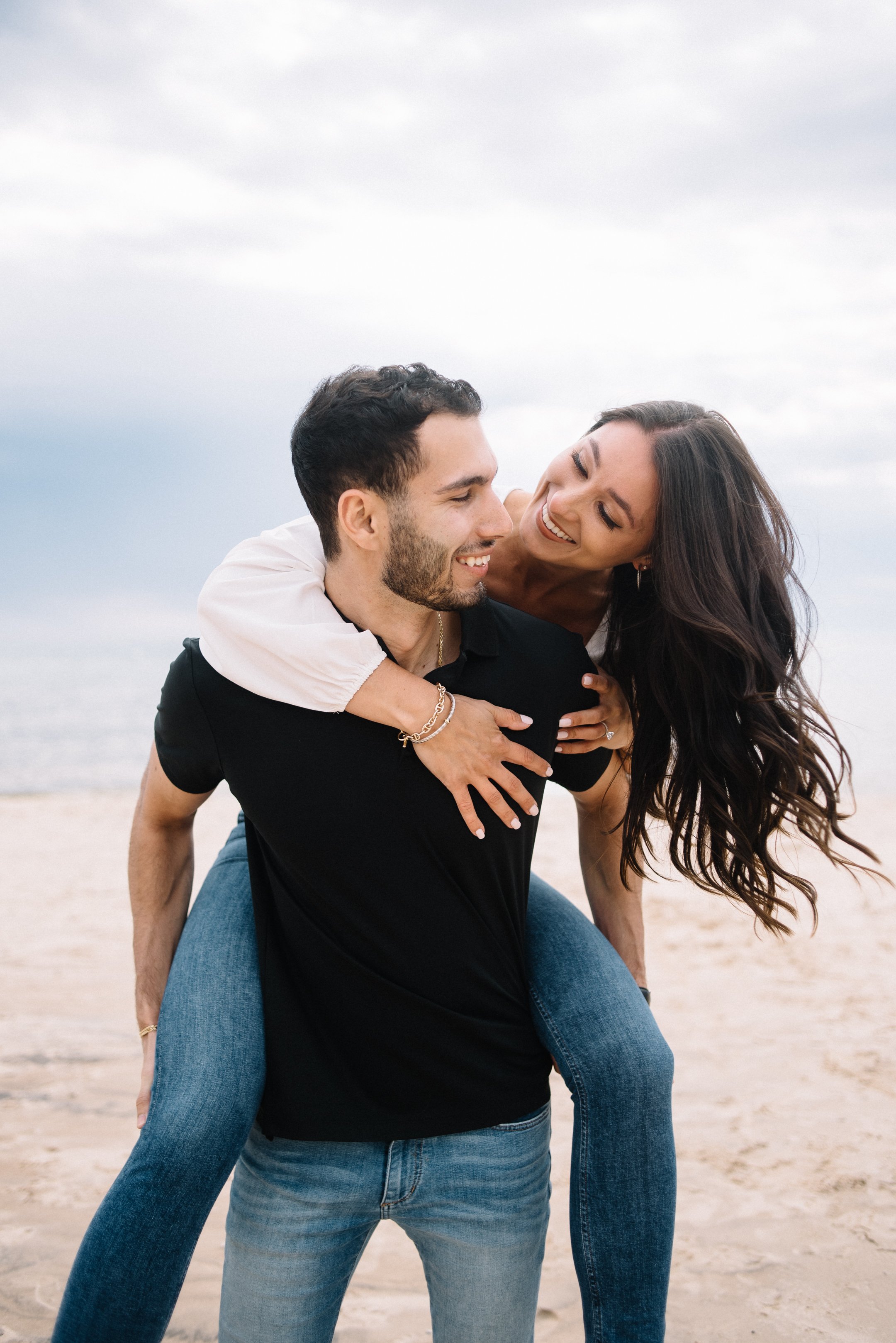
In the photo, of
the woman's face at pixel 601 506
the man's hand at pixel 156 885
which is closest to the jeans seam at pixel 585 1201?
the man's hand at pixel 156 885

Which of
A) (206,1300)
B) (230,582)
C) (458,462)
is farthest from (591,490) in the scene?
(206,1300)

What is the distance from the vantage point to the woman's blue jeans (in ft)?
6.02

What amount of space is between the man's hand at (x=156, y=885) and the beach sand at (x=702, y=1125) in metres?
1.47

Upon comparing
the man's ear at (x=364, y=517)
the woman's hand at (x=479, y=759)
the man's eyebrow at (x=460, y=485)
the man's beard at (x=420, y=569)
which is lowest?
the woman's hand at (x=479, y=759)

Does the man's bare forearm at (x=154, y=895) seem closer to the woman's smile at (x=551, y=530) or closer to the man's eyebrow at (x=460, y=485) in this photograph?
the man's eyebrow at (x=460, y=485)

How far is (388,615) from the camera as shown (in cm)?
231

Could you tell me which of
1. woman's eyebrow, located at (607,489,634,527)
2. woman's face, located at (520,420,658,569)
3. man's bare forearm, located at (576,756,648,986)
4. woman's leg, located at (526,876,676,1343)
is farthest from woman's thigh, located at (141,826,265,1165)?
woman's eyebrow, located at (607,489,634,527)

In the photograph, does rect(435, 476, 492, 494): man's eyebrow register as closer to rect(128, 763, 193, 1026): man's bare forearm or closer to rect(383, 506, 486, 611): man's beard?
rect(383, 506, 486, 611): man's beard

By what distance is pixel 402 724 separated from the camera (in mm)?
2072

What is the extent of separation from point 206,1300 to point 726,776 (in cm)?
248

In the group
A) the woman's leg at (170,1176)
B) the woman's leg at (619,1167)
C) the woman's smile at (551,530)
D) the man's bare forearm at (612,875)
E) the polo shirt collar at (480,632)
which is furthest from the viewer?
the woman's smile at (551,530)

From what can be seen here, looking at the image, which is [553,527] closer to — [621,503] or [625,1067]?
[621,503]

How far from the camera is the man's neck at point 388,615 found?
7.50 feet

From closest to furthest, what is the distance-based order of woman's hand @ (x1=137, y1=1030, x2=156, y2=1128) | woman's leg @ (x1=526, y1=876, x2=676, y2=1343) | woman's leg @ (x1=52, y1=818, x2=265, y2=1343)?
woman's leg @ (x1=52, y1=818, x2=265, y2=1343), woman's leg @ (x1=526, y1=876, x2=676, y2=1343), woman's hand @ (x1=137, y1=1030, x2=156, y2=1128)
